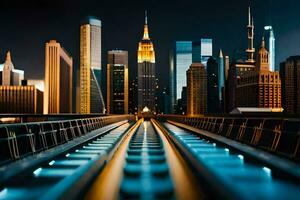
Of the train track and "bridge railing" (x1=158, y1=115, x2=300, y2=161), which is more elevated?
"bridge railing" (x1=158, y1=115, x2=300, y2=161)

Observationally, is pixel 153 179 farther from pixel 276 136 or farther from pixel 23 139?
pixel 276 136

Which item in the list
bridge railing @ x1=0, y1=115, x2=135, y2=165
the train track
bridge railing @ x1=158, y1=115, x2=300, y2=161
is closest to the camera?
the train track

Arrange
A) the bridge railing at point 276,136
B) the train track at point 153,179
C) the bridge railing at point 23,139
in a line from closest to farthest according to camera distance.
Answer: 1. the train track at point 153,179
2. the bridge railing at point 23,139
3. the bridge railing at point 276,136

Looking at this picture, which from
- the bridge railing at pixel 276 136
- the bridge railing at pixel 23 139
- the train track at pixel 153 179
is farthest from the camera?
the bridge railing at pixel 276 136

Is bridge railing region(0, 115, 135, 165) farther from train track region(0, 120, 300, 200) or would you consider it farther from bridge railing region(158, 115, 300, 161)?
bridge railing region(158, 115, 300, 161)

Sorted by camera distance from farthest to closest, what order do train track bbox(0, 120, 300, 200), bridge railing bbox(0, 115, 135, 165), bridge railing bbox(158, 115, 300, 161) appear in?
bridge railing bbox(158, 115, 300, 161)
bridge railing bbox(0, 115, 135, 165)
train track bbox(0, 120, 300, 200)

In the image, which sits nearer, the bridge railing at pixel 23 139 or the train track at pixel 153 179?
the train track at pixel 153 179

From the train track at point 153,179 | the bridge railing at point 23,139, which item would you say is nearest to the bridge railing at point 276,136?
the train track at point 153,179

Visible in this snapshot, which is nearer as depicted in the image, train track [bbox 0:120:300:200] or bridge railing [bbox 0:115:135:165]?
train track [bbox 0:120:300:200]

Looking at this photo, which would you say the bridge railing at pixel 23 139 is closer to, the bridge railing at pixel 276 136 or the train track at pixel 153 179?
the train track at pixel 153 179

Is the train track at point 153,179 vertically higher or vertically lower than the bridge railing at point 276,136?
lower

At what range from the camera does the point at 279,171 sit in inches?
409

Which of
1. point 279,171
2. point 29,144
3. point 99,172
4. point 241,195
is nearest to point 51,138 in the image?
point 29,144

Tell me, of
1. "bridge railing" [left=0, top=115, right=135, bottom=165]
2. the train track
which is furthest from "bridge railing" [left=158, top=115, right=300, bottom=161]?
"bridge railing" [left=0, top=115, right=135, bottom=165]
